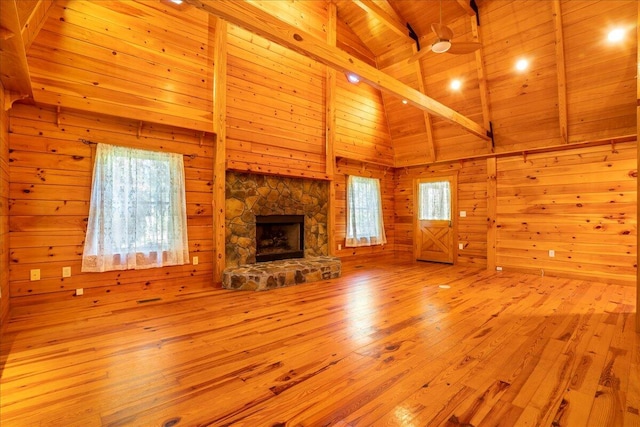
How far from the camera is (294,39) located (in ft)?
9.68

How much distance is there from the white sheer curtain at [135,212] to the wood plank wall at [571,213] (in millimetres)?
5744

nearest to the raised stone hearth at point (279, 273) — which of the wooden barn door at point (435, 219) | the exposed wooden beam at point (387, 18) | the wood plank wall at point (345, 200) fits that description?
the wood plank wall at point (345, 200)

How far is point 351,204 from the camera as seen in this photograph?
6.37m

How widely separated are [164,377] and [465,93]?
6.34 meters

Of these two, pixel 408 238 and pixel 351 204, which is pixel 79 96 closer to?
pixel 351 204

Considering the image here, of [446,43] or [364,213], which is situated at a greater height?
[446,43]

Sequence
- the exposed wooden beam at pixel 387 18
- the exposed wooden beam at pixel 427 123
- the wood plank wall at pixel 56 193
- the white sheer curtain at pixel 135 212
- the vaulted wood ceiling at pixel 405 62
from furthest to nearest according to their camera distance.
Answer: the exposed wooden beam at pixel 427 123, the exposed wooden beam at pixel 387 18, the white sheer curtain at pixel 135 212, the vaulted wood ceiling at pixel 405 62, the wood plank wall at pixel 56 193

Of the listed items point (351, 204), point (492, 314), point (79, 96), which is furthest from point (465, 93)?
point (79, 96)

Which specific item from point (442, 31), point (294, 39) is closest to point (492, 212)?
point (442, 31)

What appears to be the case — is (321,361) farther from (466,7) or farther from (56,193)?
(466,7)

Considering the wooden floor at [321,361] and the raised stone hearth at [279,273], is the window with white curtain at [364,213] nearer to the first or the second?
the raised stone hearth at [279,273]

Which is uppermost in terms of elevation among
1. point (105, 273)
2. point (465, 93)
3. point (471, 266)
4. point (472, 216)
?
point (465, 93)

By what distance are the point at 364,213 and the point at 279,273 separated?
281 centimetres

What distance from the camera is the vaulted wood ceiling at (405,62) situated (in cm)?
A: 342
